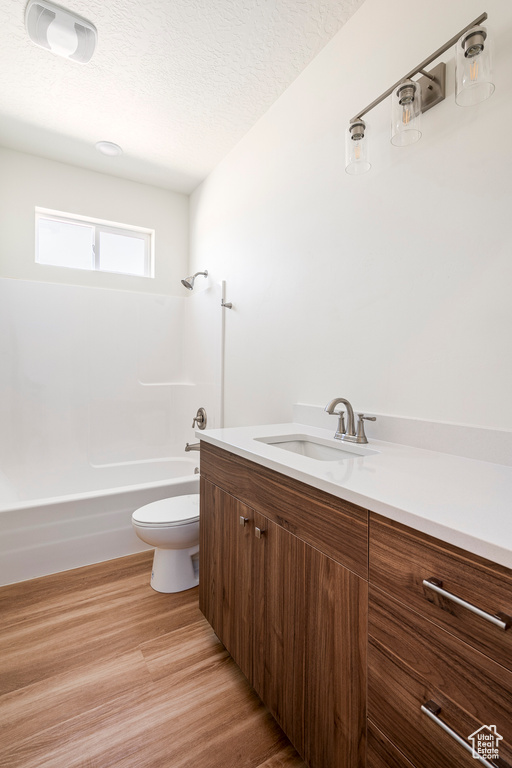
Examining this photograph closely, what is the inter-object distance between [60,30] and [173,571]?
101 inches

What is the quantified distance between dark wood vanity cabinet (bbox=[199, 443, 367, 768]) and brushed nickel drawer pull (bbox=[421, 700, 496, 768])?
0.48 feet

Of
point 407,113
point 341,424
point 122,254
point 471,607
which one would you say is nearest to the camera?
point 471,607

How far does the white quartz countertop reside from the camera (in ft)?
1.75

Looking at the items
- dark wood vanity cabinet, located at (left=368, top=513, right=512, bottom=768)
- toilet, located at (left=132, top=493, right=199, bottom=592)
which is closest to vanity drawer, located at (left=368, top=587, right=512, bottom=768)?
dark wood vanity cabinet, located at (left=368, top=513, right=512, bottom=768)

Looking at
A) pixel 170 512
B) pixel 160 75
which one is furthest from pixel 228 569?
pixel 160 75

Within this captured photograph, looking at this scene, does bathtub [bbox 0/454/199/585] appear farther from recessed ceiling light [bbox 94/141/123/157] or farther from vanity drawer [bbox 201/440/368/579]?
recessed ceiling light [bbox 94/141/123/157]

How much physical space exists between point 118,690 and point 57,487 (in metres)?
1.72

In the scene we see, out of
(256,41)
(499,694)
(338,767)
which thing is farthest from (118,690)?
(256,41)

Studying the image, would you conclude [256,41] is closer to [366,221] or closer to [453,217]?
[366,221]

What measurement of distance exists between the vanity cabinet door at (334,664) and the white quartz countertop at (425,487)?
191 mm

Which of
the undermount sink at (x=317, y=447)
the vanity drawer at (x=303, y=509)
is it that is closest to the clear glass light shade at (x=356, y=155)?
the undermount sink at (x=317, y=447)

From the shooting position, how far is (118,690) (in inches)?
48.3

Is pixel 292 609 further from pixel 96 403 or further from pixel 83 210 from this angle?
pixel 83 210

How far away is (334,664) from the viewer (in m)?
0.78
